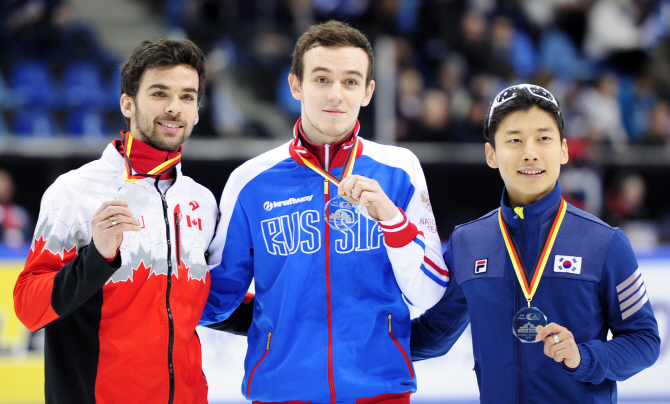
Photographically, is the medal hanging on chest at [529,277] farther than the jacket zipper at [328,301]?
No

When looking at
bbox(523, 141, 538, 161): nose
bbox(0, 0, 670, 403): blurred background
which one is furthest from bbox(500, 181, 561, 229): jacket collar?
bbox(0, 0, 670, 403): blurred background

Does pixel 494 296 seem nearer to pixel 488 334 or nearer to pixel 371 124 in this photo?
pixel 488 334

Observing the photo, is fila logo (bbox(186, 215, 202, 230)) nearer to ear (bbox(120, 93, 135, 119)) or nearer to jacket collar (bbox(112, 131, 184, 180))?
jacket collar (bbox(112, 131, 184, 180))

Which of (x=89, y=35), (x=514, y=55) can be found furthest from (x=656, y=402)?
(x=89, y=35)

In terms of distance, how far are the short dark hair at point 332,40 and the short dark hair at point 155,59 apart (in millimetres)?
457

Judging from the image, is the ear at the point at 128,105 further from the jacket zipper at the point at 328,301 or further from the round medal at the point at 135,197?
the jacket zipper at the point at 328,301

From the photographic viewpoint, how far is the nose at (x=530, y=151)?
2.91 m

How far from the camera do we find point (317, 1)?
1152 cm

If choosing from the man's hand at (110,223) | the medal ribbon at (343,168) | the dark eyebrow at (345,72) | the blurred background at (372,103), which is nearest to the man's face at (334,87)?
the dark eyebrow at (345,72)

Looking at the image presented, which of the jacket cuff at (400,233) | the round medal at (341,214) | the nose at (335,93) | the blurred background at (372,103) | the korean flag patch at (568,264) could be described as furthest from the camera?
the blurred background at (372,103)

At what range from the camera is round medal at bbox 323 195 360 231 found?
10.0ft

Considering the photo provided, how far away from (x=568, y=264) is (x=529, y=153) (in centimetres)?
46

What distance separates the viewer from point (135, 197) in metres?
2.95

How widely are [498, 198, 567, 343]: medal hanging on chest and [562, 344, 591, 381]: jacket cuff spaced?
0.16m
